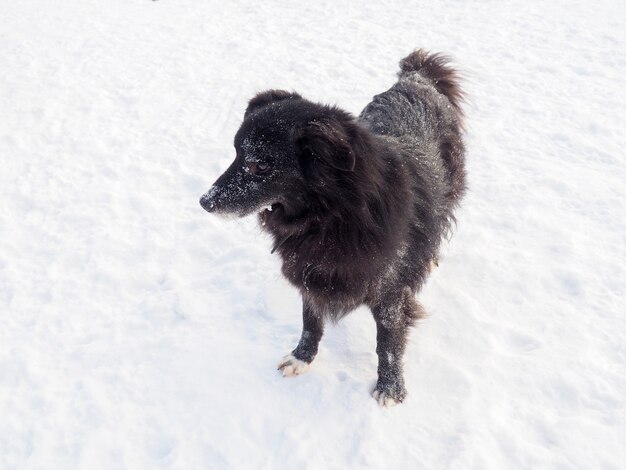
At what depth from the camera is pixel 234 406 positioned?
2896 millimetres

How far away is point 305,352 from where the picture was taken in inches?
121

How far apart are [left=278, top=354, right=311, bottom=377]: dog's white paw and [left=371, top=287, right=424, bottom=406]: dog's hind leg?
19.2 inches

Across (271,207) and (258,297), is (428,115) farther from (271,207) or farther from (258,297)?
(258,297)

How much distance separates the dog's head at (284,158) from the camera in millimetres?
2205

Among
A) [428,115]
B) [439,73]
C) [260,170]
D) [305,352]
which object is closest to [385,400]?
[305,352]

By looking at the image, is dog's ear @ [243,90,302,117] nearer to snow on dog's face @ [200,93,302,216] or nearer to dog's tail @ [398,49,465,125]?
snow on dog's face @ [200,93,302,216]

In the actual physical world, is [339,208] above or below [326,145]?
below

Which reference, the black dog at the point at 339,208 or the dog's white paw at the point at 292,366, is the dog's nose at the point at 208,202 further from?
the dog's white paw at the point at 292,366

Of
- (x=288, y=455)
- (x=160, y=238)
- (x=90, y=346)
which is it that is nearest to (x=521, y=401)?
(x=288, y=455)

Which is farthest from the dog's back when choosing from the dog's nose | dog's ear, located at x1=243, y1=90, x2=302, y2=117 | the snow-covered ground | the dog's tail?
the dog's nose

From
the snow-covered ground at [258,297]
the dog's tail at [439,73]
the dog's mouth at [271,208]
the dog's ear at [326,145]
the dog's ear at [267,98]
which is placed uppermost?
the dog's ear at [326,145]

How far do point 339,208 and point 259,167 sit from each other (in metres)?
0.48

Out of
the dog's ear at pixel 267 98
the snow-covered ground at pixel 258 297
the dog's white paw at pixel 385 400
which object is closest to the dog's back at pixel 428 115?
the dog's ear at pixel 267 98

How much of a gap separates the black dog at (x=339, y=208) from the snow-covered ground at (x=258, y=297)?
391 millimetres
